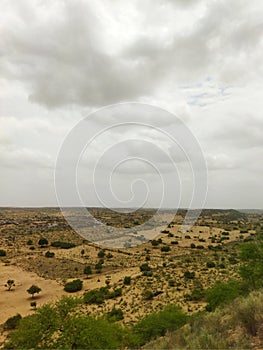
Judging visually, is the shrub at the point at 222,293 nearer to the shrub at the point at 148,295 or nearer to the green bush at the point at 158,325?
the green bush at the point at 158,325

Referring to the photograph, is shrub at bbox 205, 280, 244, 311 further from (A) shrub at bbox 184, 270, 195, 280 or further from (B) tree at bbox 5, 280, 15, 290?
(B) tree at bbox 5, 280, 15, 290

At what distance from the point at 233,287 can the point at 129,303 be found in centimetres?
1405

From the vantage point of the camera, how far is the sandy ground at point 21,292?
36.2 meters

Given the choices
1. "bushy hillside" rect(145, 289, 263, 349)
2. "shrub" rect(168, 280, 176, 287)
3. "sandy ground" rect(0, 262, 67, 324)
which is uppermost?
"bushy hillside" rect(145, 289, 263, 349)

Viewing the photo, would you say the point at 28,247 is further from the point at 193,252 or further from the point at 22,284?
the point at 193,252

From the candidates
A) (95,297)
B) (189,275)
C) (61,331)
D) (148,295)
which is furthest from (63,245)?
(61,331)

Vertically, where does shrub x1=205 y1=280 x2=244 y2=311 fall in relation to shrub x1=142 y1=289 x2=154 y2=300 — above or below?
above

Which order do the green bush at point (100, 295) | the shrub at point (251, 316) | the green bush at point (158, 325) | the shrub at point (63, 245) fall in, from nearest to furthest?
the shrub at point (251, 316) → the green bush at point (158, 325) → the green bush at point (100, 295) → the shrub at point (63, 245)

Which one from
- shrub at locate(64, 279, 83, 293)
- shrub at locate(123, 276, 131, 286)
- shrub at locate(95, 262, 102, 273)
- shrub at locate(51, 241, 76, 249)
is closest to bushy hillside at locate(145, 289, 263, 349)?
shrub at locate(123, 276, 131, 286)

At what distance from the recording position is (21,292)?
43.3m

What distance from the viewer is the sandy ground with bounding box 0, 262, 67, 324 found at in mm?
36219

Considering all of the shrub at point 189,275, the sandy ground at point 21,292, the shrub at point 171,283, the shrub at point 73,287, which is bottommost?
the sandy ground at point 21,292

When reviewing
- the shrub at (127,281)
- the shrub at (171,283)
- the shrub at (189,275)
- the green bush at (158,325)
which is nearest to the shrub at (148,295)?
the shrub at (171,283)

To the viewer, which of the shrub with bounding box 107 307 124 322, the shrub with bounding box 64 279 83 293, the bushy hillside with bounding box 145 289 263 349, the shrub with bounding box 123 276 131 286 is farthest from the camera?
the shrub with bounding box 123 276 131 286
